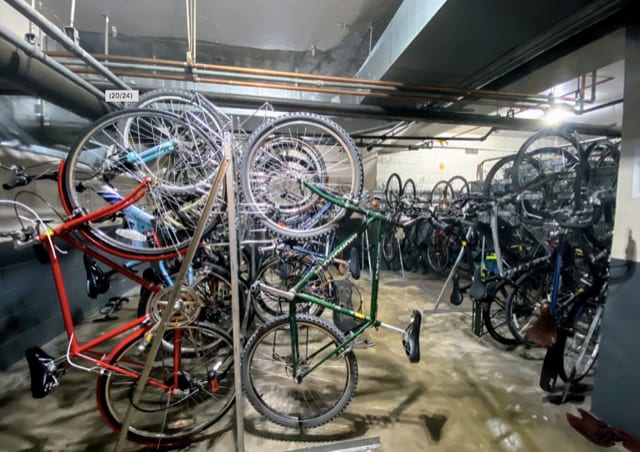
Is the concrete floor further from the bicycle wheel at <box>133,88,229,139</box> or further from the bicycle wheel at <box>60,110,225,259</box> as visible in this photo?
the bicycle wheel at <box>133,88,229,139</box>

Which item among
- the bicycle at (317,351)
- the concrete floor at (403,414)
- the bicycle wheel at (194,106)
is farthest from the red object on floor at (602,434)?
the bicycle wheel at (194,106)

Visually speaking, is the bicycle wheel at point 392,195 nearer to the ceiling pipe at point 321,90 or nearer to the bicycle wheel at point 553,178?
the bicycle wheel at point 553,178

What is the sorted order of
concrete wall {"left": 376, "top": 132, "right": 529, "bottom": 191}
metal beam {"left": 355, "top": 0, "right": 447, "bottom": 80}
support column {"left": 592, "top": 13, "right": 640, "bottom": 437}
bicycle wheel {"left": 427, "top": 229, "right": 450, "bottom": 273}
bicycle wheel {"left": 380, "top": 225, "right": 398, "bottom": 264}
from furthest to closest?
1. concrete wall {"left": 376, "top": 132, "right": 529, "bottom": 191}
2. bicycle wheel {"left": 380, "top": 225, "right": 398, "bottom": 264}
3. bicycle wheel {"left": 427, "top": 229, "right": 450, "bottom": 273}
4. metal beam {"left": 355, "top": 0, "right": 447, "bottom": 80}
5. support column {"left": 592, "top": 13, "right": 640, "bottom": 437}

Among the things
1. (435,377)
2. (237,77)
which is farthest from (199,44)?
(435,377)

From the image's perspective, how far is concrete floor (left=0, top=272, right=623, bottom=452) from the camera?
5.30ft

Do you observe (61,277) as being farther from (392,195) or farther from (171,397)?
(392,195)

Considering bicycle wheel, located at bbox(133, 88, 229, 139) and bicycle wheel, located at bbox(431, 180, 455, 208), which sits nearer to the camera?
bicycle wheel, located at bbox(133, 88, 229, 139)

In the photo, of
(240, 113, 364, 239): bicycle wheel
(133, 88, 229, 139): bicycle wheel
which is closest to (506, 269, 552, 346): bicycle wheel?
(240, 113, 364, 239): bicycle wheel

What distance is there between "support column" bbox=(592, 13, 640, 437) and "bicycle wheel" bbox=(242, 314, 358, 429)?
1.66m

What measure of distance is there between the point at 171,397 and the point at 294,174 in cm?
178

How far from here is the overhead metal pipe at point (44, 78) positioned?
1386 mm

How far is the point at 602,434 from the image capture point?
5.35 ft

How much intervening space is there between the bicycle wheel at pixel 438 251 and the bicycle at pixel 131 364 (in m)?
4.27

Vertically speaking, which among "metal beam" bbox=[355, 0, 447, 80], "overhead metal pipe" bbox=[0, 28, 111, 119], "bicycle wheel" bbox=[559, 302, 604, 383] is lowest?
"bicycle wheel" bbox=[559, 302, 604, 383]
